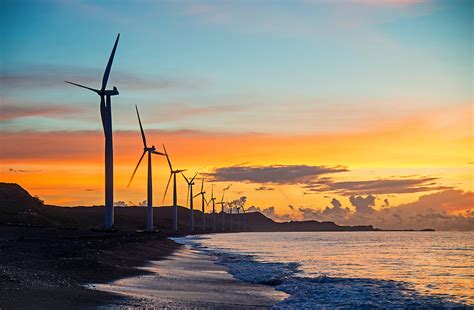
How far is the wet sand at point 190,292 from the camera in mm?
22828

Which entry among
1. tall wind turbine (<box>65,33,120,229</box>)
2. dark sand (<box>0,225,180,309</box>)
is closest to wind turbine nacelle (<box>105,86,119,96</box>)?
tall wind turbine (<box>65,33,120,229</box>)

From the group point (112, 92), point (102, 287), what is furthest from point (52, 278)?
point (112, 92)

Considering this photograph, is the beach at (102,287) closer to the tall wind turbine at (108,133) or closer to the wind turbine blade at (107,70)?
the tall wind turbine at (108,133)

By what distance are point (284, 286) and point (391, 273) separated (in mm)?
15800

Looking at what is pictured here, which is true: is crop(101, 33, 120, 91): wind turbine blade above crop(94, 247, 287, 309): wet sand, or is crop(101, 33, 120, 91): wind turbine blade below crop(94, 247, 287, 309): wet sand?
above

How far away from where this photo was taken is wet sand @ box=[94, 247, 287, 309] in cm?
2283

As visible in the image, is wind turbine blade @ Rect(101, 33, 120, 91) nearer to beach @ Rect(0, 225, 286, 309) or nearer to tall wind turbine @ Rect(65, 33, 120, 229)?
tall wind turbine @ Rect(65, 33, 120, 229)

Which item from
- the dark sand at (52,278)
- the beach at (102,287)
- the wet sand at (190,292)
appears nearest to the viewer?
the dark sand at (52,278)

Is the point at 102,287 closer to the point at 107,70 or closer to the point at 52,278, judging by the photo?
the point at 52,278

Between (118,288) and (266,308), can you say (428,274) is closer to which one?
(266,308)

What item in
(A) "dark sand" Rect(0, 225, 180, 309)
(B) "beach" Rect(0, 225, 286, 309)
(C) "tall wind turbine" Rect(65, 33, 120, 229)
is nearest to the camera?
(A) "dark sand" Rect(0, 225, 180, 309)

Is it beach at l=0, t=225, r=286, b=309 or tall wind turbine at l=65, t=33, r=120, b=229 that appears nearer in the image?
beach at l=0, t=225, r=286, b=309

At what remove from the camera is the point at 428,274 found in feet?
150

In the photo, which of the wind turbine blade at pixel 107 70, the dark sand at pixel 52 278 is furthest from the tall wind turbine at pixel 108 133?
the dark sand at pixel 52 278
